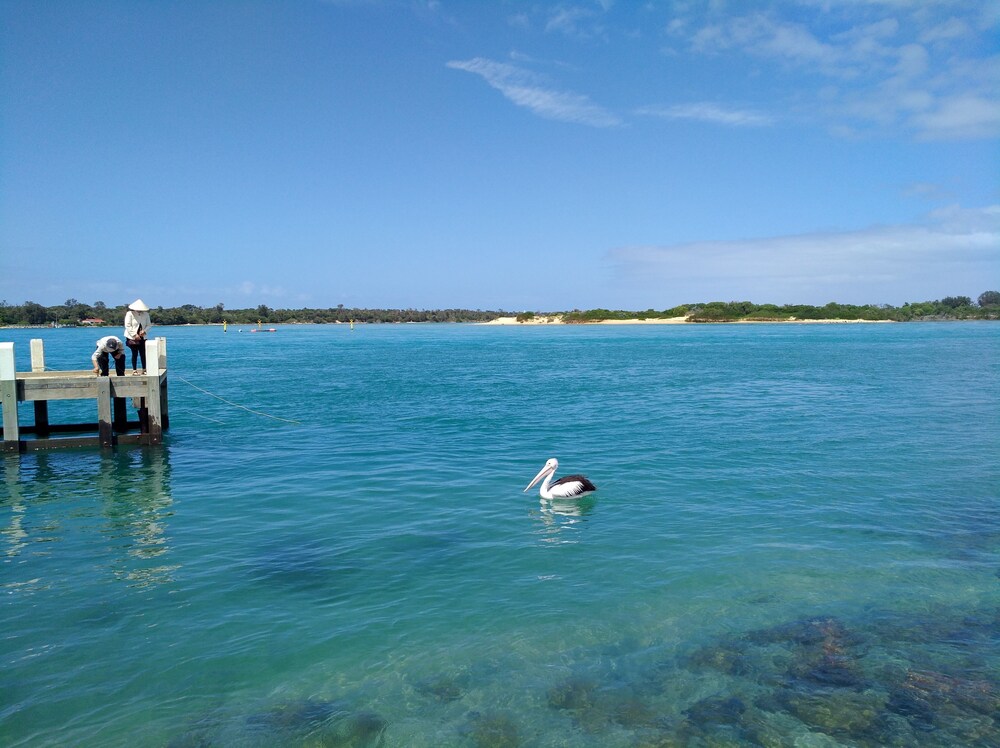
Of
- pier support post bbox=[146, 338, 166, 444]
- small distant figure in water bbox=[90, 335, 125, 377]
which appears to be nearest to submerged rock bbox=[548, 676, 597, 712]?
pier support post bbox=[146, 338, 166, 444]

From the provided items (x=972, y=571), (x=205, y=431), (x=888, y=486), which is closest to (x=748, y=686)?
(x=972, y=571)

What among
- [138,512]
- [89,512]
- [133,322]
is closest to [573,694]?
[138,512]

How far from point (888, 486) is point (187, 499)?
53.3 ft

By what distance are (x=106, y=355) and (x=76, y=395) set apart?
1429mm

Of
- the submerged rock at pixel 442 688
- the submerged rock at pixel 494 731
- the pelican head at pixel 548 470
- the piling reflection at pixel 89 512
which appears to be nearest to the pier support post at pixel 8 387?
the piling reflection at pixel 89 512

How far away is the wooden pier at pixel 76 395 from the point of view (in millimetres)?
19391

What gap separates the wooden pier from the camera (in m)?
19.4

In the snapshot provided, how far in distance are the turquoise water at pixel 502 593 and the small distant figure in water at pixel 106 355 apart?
9.12 feet

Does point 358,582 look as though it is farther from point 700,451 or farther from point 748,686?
point 700,451

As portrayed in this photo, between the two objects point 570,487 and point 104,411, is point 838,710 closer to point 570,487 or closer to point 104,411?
point 570,487

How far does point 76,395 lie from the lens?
20.1m

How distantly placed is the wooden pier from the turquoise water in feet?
2.62

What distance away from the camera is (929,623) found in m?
9.02

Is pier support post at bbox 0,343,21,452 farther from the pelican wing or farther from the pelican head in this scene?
the pelican wing
